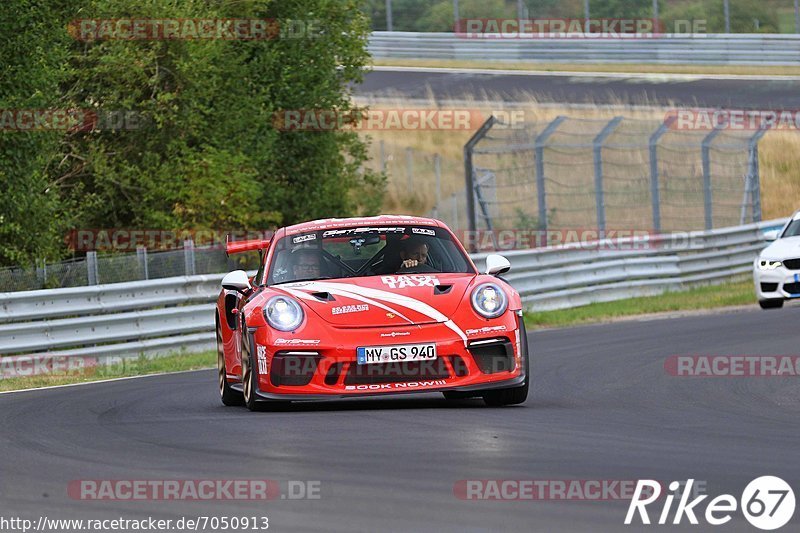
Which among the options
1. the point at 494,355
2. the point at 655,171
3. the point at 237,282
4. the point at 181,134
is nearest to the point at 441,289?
the point at 494,355

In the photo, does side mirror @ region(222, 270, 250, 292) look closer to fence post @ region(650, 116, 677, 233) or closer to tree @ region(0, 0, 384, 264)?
tree @ region(0, 0, 384, 264)

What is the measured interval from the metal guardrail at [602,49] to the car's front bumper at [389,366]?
1262 inches

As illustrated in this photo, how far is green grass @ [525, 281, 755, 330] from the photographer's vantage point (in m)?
21.1

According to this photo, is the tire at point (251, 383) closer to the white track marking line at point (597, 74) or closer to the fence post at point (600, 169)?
the fence post at point (600, 169)

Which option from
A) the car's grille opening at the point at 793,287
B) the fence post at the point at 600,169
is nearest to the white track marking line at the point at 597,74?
the fence post at the point at 600,169

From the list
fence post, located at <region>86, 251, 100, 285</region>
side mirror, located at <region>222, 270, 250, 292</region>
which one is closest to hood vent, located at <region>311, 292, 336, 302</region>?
side mirror, located at <region>222, 270, 250, 292</region>

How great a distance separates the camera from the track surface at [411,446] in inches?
240

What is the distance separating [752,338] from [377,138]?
2707 centimetres

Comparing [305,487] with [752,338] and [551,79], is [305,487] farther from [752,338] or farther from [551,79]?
[551,79]

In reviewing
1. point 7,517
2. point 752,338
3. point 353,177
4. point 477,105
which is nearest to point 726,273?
point 353,177

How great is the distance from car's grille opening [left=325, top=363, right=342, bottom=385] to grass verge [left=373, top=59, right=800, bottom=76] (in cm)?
3329

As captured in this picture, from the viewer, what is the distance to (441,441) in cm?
802

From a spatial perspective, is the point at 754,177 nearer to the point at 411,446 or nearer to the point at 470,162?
the point at 470,162

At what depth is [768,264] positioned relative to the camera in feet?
65.8
